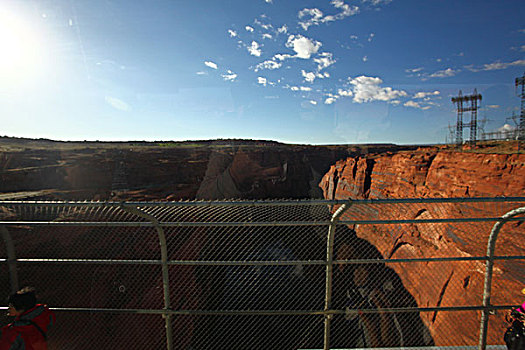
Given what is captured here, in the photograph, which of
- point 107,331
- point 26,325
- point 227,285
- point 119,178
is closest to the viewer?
point 26,325

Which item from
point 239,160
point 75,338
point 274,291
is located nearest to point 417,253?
point 274,291

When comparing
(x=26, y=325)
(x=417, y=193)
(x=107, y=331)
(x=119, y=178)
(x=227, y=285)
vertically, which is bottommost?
(x=227, y=285)

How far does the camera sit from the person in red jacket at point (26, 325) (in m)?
1.83

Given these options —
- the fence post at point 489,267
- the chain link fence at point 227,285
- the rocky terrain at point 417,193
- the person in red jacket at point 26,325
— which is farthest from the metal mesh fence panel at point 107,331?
the fence post at point 489,267

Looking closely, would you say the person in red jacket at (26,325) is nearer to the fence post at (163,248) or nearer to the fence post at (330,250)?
the fence post at (163,248)

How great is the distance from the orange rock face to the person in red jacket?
23.6 ft

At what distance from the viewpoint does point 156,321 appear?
18.5ft

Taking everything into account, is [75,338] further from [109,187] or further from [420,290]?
[109,187]

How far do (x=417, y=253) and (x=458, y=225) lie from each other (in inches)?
131

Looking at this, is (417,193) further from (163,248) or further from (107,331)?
(107,331)

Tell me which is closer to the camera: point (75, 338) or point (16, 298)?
point (16, 298)

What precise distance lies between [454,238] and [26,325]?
1241cm

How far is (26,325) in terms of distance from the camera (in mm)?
1880

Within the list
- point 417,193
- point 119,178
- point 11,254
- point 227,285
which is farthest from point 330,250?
point 119,178
